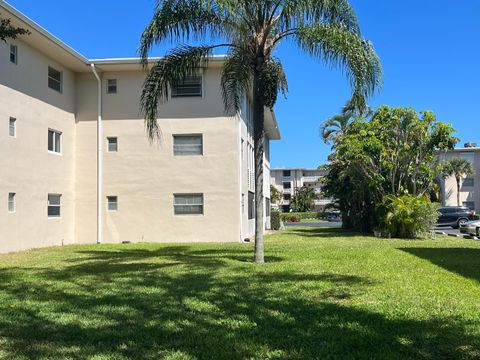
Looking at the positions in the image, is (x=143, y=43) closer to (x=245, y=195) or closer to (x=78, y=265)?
(x=78, y=265)

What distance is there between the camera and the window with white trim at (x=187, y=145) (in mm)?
22969

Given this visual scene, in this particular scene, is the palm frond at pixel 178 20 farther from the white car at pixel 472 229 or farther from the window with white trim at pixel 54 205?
the white car at pixel 472 229

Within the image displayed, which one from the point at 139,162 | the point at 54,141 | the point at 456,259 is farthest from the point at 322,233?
the point at 456,259

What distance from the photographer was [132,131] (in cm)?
2305

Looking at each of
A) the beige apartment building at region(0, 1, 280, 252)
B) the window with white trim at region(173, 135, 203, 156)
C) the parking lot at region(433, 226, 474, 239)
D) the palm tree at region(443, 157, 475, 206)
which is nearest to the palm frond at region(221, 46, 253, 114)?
the beige apartment building at region(0, 1, 280, 252)

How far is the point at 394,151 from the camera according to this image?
25.3 meters

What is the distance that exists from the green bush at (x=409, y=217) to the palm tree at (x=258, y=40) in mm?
12103

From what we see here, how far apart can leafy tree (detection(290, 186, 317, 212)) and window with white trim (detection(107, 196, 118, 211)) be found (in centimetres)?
6938

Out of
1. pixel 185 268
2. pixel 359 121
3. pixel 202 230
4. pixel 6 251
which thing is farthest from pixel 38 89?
pixel 359 121

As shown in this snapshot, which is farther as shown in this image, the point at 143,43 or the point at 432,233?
the point at 432,233

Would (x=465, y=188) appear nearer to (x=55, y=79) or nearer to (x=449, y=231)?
(x=449, y=231)

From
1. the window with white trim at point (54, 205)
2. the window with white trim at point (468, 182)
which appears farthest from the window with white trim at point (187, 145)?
the window with white trim at point (468, 182)

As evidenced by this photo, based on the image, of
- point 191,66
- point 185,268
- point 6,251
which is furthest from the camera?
point 6,251

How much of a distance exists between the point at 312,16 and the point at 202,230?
12.4 metres
